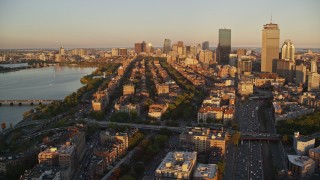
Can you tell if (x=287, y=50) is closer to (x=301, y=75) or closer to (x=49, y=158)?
(x=301, y=75)

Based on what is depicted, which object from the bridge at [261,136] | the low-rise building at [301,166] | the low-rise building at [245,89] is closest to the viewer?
the low-rise building at [301,166]

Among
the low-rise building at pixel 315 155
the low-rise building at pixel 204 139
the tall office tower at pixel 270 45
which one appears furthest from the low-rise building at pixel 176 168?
the tall office tower at pixel 270 45

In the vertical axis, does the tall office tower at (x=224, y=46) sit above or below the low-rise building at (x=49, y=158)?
above

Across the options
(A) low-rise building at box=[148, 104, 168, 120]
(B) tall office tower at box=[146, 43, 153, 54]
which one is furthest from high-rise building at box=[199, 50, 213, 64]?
(A) low-rise building at box=[148, 104, 168, 120]

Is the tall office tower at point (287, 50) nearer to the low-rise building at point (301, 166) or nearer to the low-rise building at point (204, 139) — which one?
the low-rise building at point (204, 139)

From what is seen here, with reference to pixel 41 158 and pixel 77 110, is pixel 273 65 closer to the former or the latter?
pixel 77 110
